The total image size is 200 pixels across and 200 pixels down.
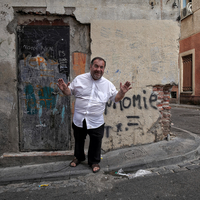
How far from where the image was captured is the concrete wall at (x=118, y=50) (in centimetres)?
365

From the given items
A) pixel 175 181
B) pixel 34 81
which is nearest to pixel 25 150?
pixel 34 81

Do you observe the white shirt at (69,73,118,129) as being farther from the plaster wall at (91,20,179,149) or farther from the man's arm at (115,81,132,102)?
the plaster wall at (91,20,179,149)

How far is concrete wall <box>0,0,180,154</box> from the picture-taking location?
3.65 m

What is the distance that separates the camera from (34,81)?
374cm

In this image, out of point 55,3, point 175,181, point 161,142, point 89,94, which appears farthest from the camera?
point 161,142

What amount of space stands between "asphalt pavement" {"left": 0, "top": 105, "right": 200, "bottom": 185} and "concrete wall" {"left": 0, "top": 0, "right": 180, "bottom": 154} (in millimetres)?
347

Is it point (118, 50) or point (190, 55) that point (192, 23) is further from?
point (118, 50)

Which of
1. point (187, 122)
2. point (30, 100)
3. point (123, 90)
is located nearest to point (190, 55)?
point (187, 122)

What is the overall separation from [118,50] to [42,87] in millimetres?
1807

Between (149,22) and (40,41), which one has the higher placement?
(149,22)

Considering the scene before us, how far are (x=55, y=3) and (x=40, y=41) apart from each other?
0.84m

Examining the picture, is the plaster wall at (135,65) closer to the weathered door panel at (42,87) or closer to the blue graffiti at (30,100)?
the weathered door panel at (42,87)

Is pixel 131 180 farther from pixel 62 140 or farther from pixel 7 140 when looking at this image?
pixel 7 140

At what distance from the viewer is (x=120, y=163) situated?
329cm
